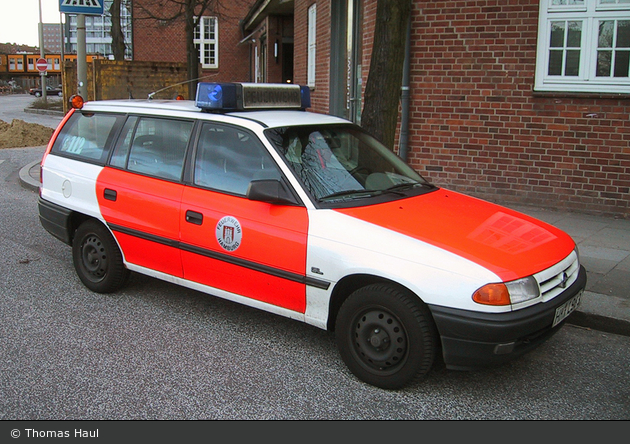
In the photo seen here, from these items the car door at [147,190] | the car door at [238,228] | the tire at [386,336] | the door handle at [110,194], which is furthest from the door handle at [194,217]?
the tire at [386,336]

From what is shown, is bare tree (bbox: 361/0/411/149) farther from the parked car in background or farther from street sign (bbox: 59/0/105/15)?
the parked car in background

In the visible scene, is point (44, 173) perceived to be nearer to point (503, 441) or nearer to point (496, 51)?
point (503, 441)

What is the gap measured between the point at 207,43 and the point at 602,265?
32367 millimetres

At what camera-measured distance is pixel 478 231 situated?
159 inches

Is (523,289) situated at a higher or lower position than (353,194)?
lower

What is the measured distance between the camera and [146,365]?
162 inches

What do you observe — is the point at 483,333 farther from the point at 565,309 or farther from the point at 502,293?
the point at 565,309

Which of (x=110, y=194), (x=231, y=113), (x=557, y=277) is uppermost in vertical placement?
(x=231, y=113)

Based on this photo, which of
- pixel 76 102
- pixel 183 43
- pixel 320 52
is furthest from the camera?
pixel 183 43

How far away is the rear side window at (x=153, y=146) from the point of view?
4.91m

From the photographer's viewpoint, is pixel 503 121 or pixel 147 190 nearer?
pixel 147 190

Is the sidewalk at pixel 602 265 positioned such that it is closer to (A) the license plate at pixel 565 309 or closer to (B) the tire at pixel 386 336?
(A) the license plate at pixel 565 309

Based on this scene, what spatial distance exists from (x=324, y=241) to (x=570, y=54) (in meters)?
6.11

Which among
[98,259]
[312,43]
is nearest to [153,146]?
[98,259]
